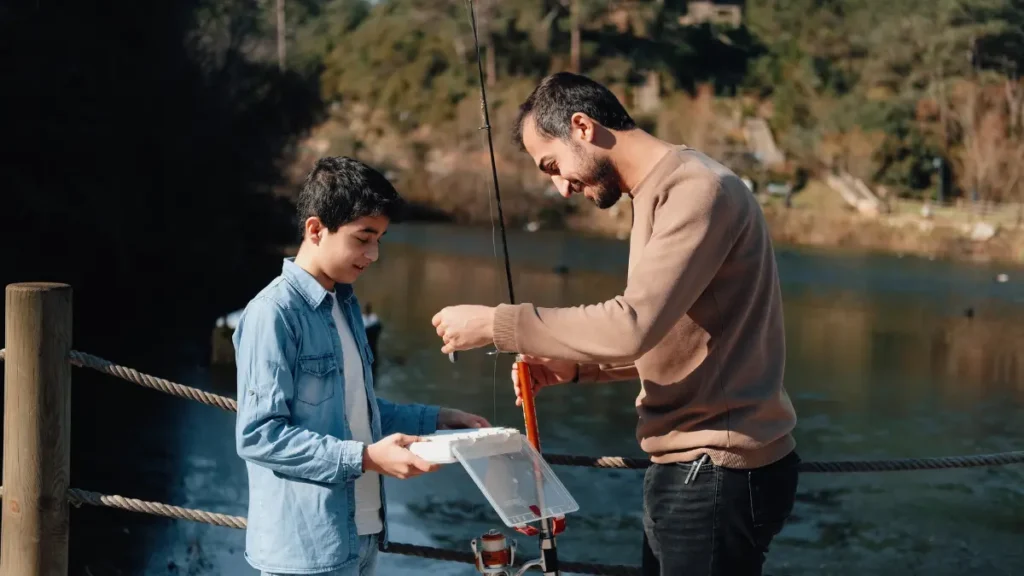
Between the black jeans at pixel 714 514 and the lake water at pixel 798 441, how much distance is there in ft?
16.5

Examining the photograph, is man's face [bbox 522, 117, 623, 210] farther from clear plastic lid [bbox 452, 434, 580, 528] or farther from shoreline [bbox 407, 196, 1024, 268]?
shoreline [bbox 407, 196, 1024, 268]

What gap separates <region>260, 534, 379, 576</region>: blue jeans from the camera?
2109mm

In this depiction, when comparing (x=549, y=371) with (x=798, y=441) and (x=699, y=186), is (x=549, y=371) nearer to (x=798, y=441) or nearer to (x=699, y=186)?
(x=699, y=186)

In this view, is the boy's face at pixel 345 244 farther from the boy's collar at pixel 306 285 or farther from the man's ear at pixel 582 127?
the man's ear at pixel 582 127

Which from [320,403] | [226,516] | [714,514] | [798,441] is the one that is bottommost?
[798,441]

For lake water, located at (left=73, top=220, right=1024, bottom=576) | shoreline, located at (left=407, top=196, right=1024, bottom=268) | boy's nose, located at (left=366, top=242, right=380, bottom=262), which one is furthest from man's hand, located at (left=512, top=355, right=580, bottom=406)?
shoreline, located at (left=407, top=196, right=1024, bottom=268)

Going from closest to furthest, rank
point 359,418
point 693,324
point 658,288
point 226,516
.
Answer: point 658,288 < point 693,324 < point 359,418 < point 226,516

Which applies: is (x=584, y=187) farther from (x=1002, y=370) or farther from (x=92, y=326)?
(x=1002, y=370)

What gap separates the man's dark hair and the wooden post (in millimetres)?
1152

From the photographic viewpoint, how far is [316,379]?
6.85ft

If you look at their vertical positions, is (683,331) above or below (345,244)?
below

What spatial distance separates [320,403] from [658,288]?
1.97ft

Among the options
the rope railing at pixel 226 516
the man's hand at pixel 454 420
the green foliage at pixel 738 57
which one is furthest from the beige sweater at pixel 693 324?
the green foliage at pixel 738 57

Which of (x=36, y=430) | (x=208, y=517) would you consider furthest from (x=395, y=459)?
(x=36, y=430)
